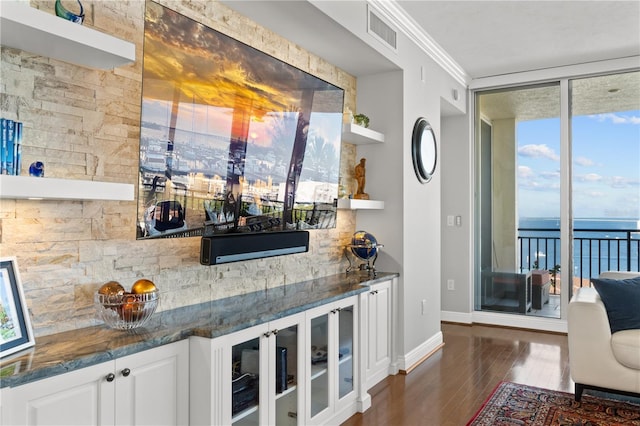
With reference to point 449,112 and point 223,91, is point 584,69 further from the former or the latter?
point 223,91

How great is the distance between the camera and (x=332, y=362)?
9.20 feet

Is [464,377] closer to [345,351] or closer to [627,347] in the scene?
[627,347]

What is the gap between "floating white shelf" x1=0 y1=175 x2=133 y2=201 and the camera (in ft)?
4.81

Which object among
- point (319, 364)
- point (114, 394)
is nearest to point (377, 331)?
Answer: point (319, 364)

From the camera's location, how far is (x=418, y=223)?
4199mm

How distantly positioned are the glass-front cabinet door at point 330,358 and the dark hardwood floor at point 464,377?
0.23m

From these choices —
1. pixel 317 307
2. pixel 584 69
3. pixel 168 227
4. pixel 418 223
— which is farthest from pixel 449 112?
pixel 168 227

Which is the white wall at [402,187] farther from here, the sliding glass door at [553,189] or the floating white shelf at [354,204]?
the sliding glass door at [553,189]

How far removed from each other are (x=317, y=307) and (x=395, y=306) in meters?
1.35

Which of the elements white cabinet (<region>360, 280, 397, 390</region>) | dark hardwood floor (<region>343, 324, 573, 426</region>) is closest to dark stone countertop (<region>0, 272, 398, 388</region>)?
white cabinet (<region>360, 280, 397, 390</region>)

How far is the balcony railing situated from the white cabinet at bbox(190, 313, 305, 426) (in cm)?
365

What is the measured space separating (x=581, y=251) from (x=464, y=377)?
2489 mm

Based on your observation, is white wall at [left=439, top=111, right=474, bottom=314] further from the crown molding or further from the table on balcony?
the crown molding

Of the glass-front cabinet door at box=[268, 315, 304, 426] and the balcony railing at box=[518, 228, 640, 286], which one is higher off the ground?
the balcony railing at box=[518, 228, 640, 286]
